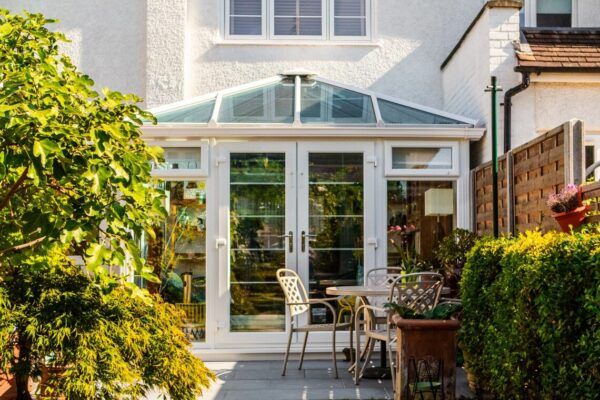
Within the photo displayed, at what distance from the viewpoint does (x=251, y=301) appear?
9234 mm

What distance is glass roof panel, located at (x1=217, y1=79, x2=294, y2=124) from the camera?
9.38 m

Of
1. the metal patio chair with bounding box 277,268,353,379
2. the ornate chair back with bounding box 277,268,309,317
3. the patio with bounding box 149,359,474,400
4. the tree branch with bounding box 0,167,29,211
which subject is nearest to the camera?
the tree branch with bounding box 0,167,29,211

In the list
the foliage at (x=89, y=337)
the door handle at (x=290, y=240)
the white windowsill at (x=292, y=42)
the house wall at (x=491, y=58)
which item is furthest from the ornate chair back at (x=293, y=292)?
the white windowsill at (x=292, y=42)

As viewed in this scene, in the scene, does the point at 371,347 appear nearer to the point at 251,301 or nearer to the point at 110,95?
the point at 251,301

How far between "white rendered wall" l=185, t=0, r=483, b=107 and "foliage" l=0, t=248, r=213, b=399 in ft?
22.1

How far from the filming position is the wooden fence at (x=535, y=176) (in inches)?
225

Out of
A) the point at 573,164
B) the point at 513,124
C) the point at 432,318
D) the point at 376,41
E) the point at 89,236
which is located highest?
the point at 376,41

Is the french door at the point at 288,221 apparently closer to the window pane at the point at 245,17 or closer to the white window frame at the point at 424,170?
the white window frame at the point at 424,170

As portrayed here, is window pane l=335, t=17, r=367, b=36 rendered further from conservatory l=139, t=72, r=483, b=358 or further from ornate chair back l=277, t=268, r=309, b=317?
ornate chair back l=277, t=268, r=309, b=317

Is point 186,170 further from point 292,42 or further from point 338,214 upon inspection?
point 292,42

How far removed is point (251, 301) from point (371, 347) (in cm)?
198

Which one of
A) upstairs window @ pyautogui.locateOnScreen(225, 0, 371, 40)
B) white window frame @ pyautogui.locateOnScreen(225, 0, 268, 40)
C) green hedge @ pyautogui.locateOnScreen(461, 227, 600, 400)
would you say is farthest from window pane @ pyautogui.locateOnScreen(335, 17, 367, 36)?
green hedge @ pyautogui.locateOnScreen(461, 227, 600, 400)

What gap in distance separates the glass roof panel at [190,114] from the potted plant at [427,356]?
4469mm

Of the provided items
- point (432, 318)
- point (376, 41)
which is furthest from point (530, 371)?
point (376, 41)
